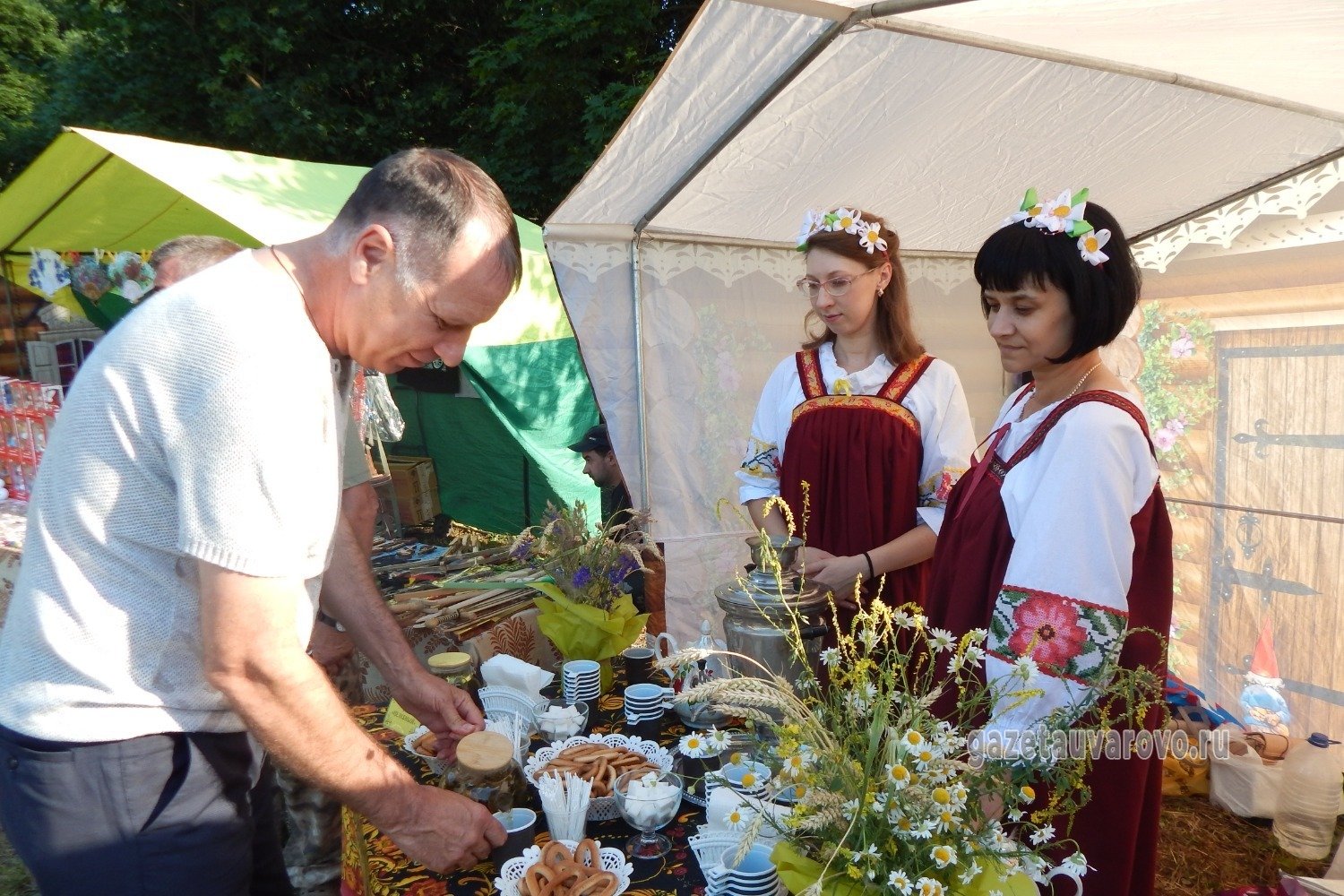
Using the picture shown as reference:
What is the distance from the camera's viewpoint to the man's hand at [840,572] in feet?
7.77

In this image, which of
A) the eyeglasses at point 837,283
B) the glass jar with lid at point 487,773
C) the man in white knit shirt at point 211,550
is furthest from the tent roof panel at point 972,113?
the glass jar with lid at point 487,773

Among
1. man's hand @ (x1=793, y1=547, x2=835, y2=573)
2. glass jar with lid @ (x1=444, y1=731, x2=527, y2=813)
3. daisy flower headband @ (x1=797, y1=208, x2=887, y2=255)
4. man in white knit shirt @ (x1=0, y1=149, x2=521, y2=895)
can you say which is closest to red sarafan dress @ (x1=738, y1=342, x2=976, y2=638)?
man's hand @ (x1=793, y1=547, x2=835, y2=573)

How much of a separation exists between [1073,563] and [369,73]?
39.3 feet

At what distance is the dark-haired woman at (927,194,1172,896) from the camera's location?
4.66 ft

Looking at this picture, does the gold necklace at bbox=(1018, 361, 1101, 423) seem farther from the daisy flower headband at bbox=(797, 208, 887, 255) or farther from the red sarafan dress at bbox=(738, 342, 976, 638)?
the daisy flower headband at bbox=(797, 208, 887, 255)

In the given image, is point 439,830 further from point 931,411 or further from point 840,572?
point 931,411

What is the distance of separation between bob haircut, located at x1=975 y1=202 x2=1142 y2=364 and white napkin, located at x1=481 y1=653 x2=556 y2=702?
1.35 m

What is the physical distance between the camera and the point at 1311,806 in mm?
3088

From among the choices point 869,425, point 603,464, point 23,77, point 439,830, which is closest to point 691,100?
point 869,425

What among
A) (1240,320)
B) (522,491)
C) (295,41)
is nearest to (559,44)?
(295,41)

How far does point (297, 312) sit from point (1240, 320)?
12.6ft

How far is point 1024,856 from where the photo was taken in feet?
3.32

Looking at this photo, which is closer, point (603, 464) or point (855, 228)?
point (855, 228)

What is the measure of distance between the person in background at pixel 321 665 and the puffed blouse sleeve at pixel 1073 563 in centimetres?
171
